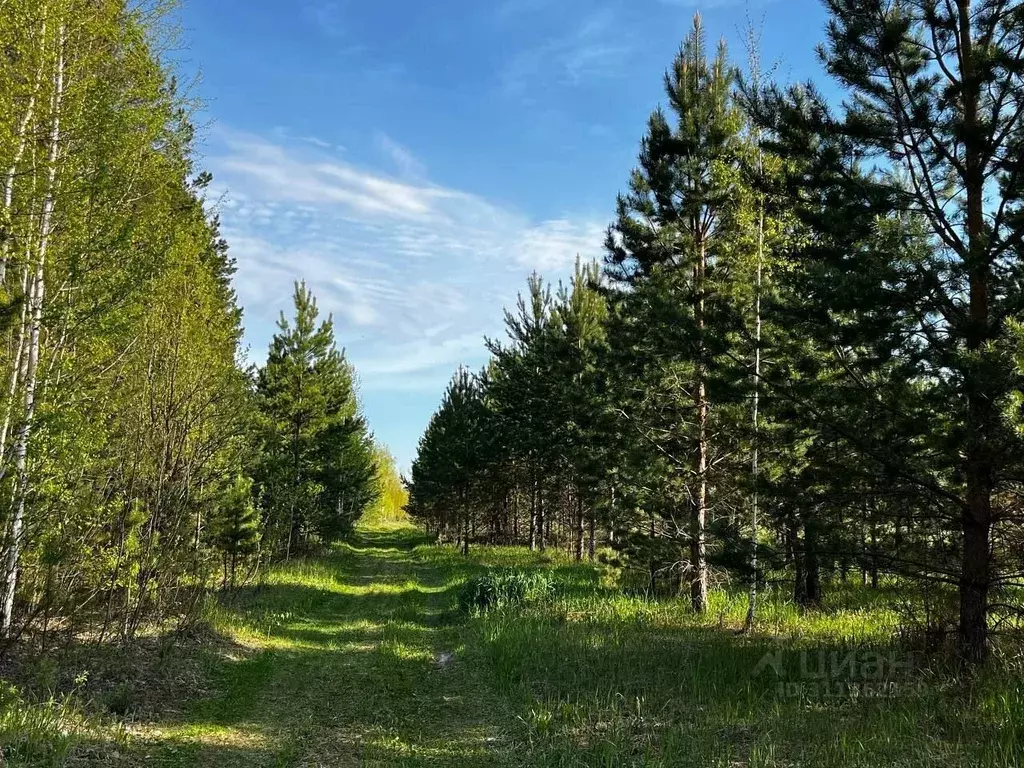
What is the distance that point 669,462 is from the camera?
11.4 meters

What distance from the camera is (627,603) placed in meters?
11.8

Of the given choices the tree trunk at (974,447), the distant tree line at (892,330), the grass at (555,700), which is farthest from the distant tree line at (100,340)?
the tree trunk at (974,447)

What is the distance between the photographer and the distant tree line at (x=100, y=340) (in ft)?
21.4

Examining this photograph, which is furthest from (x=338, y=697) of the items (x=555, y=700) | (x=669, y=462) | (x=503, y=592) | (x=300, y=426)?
(x=300, y=426)

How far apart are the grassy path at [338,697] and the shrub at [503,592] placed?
1.81 feet

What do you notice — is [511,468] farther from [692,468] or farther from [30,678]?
[30,678]

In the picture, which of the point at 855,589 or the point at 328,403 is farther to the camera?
the point at 328,403

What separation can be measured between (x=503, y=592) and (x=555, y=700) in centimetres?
601

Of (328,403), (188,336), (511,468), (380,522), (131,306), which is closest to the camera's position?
(131,306)

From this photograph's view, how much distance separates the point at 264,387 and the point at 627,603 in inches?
598

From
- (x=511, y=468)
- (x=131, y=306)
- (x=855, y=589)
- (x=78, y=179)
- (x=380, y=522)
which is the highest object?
(x=78, y=179)

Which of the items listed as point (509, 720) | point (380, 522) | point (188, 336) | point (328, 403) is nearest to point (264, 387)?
point (328, 403)

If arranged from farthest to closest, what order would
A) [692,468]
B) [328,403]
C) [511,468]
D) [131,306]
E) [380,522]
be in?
[380,522] < [511,468] < [328,403] < [692,468] < [131,306]

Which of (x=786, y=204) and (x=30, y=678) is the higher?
(x=786, y=204)
